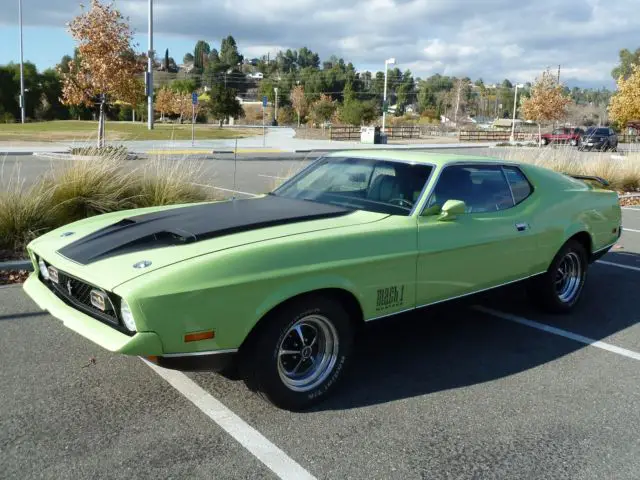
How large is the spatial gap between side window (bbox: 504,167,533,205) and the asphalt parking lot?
36.5 inches

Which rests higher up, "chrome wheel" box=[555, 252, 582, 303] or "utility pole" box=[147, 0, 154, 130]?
"utility pole" box=[147, 0, 154, 130]

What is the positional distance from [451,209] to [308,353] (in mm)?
1386

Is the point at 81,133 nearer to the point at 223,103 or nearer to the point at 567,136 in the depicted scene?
the point at 223,103

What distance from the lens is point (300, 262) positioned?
132 inches

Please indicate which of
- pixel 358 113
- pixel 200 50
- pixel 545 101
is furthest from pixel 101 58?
pixel 200 50

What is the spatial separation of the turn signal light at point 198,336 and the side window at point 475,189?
6.10 ft

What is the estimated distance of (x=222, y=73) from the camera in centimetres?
12256

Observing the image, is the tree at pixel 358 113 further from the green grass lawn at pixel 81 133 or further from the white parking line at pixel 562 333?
the white parking line at pixel 562 333

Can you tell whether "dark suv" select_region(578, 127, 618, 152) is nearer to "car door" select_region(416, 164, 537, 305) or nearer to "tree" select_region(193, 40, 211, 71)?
"car door" select_region(416, 164, 537, 305)

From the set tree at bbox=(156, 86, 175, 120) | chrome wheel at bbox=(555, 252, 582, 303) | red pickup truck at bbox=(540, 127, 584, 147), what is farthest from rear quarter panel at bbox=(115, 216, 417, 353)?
tree at bbox=(156, 86, 175, 120)

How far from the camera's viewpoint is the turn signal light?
9.89 feet

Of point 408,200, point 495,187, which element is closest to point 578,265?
point 495,187

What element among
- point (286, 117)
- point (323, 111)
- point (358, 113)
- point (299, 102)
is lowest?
point (358, 113)

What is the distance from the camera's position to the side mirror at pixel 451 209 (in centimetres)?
405
